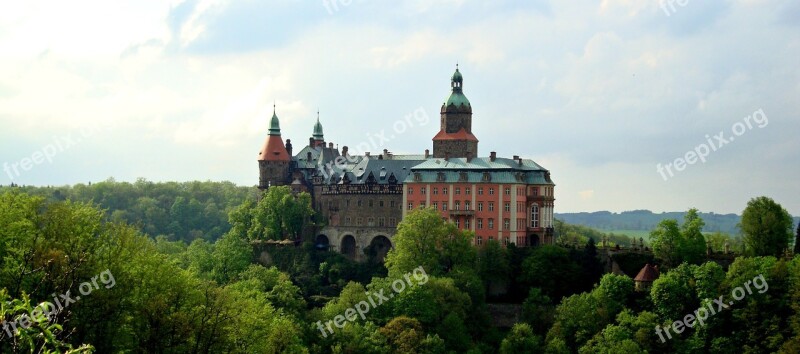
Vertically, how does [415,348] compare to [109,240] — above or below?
below

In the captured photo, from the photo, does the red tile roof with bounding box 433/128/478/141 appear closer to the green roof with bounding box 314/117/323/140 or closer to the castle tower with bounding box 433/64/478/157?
the castle tower with bounding box 433/64/478/157

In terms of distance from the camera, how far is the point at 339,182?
100 meters

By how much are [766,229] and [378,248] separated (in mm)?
32756

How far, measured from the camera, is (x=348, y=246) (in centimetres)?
9894

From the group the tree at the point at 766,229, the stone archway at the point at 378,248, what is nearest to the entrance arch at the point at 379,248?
the stone archway at the point at 378,248

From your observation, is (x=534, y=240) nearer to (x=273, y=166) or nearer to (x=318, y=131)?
(x=273, y=166)

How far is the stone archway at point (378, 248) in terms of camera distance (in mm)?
95688

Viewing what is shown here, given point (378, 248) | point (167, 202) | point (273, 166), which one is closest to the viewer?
point (378, 248)

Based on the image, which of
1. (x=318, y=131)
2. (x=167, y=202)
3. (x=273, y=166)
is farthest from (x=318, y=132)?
(x=167, y=202)

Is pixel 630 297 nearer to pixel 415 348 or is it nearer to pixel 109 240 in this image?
pixel 415 348

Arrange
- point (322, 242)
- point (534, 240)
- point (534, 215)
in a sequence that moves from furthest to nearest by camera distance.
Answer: point (322, 242) < point (534, 215) < point (534, 240)

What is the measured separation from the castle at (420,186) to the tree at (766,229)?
17.2m

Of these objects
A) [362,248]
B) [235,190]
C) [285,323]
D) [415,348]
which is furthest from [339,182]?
[235,190]

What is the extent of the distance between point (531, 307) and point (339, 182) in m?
26.6
